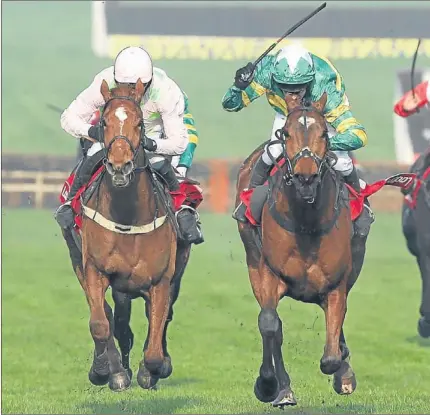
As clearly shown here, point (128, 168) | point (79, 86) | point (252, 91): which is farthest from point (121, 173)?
point (79, 86)

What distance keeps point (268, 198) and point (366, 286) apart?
35.0ft

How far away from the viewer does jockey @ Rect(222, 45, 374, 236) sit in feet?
32.5

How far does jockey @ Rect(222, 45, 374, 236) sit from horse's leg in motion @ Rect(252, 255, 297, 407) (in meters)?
0.73

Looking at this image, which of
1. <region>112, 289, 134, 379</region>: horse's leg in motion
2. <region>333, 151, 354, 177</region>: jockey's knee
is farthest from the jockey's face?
<region>112, 289, 134, 379</region>: horse's leg in motion

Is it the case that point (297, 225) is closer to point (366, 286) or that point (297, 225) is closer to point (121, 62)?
point (121, 62)

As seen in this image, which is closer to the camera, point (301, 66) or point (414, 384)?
point (301, 66)

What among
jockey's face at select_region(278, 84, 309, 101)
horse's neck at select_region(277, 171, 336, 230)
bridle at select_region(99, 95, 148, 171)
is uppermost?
jockey's face at select_region(278, 84, 309, 101)

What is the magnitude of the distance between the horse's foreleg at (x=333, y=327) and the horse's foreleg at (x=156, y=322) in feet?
3.42

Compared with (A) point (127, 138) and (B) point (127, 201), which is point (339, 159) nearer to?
(B) point (127, 201)

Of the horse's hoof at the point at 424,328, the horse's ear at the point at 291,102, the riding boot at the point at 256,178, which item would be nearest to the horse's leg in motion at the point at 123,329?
the riding boot at the point at 256,178

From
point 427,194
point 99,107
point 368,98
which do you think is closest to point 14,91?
point 368,98

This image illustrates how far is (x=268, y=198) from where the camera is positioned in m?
9.88

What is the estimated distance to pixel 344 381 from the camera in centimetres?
1020

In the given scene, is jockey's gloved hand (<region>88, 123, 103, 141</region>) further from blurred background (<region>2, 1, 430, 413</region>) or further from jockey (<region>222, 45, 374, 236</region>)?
blurred background (<region>2, 1, 430, 413</region>)
